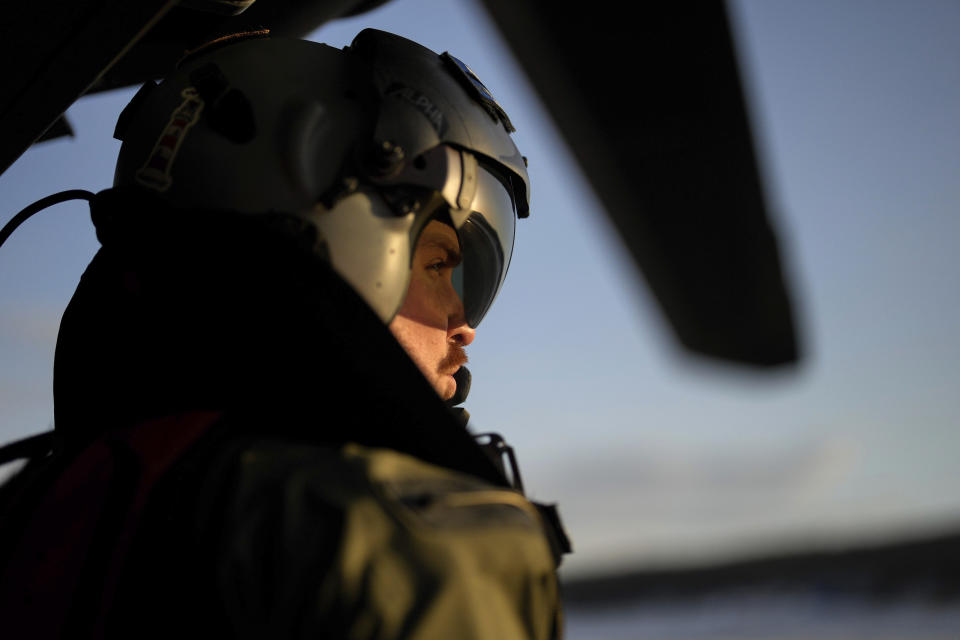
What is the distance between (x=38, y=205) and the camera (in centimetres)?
125

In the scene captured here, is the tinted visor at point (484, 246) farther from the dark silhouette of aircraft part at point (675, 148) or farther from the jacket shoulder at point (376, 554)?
the jacket shoulder at point (376, 554)

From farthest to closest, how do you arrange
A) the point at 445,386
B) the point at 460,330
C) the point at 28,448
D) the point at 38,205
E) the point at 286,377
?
the point at 460,330
the point at 445,386
the point at 38,205
the point at 28,448
the point at 286,377

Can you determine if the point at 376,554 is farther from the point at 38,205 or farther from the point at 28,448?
the point at 38,205

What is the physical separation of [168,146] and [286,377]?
1.48 ft

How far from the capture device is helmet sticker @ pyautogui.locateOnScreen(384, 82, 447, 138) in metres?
1.26

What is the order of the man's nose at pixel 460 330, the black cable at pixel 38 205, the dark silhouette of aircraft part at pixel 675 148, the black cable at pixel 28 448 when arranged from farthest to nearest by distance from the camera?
1. the man's nose at pixel 460 330
2. the black cable at pixel 38 205
3. the black cable at pixel 28 448
4. the dark silhouette of aircraft part at pixel 675 148

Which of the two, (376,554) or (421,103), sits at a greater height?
(421,103)

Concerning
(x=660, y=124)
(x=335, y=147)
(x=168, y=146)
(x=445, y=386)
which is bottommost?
(x=445, y=386)

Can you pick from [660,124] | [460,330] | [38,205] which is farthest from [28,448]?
[660,124]

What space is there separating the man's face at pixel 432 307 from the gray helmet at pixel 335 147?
5 cm

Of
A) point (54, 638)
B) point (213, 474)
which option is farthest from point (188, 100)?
point (54, 638)

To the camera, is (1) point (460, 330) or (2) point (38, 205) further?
(1) point (460, 330)

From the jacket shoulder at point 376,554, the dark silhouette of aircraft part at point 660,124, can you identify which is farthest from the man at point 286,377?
the dark silhouette of aircraft part at point 660,124

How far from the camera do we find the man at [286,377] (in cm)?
69
